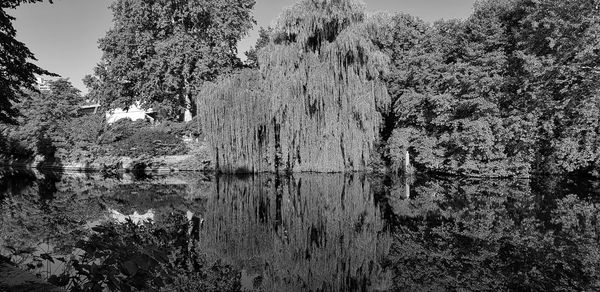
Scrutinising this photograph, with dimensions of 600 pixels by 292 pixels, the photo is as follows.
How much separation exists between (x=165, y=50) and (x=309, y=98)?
12171 millimetres

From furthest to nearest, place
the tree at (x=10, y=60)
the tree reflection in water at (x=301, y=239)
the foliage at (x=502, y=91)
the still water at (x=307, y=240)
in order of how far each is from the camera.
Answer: the foliage at (x=502, y=91) < the tree at (x=10, y=60) < the tree reflection in water at (x=301, y=239) < the still water at (x=307, y=240)

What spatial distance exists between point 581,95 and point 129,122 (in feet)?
89.7

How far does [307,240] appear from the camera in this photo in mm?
7938

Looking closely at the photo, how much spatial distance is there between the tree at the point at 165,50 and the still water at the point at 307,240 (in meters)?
14.5

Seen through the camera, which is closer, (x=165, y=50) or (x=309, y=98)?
(x=309, y=98)

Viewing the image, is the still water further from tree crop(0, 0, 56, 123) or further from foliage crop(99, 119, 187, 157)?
foliage crop(99, 119, 187, 157)

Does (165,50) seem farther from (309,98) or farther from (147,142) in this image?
(309,98)

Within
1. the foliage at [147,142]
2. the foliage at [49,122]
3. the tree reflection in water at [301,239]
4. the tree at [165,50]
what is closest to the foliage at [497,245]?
the tree reflection in water at [301,239]

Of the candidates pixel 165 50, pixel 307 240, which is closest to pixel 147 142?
pixel 165 50

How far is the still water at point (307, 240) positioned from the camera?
16.8 feet

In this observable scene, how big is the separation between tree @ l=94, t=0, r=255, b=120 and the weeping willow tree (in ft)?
22.4

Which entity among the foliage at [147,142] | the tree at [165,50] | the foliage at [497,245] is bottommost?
the foliage at [497,245]

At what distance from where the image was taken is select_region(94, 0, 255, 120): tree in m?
27.5

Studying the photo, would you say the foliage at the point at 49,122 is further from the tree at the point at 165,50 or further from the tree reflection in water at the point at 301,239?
the tree reflection in water at the point at 301,239
